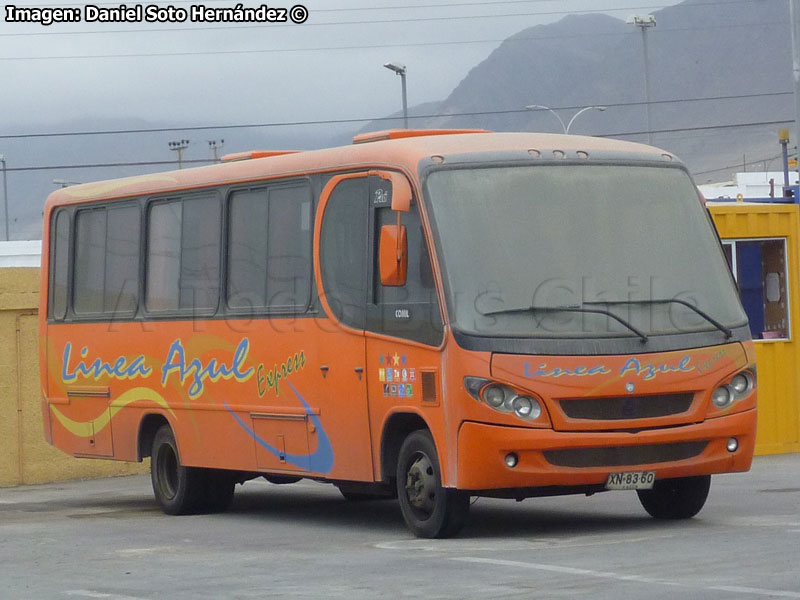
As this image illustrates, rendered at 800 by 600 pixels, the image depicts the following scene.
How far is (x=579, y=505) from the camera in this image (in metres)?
15.8

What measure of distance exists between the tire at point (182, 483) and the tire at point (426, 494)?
12.9 ft

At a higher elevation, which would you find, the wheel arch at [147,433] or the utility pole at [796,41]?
the utility pole at [796,41]

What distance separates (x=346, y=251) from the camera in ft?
45.8

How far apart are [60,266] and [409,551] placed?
8048 millimetres

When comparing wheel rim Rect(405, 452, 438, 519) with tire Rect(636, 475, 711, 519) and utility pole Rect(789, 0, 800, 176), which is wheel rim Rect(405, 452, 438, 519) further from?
utility pole Rect(789, 0, 800, 176)

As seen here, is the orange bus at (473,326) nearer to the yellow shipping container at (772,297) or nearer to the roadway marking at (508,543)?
the roadway marking at (508,543)

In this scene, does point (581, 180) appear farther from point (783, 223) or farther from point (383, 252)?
point (783, 223)

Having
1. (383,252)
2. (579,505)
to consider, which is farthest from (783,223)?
(383,252)

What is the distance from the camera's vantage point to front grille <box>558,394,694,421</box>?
1236cm

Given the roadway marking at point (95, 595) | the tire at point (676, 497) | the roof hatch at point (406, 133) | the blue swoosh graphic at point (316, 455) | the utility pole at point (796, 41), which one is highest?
the utility pole at point (796, 41)

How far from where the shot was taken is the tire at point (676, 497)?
1353 centimetres

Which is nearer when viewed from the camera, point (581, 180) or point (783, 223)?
point (581, 180)

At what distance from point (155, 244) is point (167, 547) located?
462cm

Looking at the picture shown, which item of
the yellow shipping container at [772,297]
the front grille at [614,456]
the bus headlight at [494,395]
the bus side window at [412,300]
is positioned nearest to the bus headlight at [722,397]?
the front grille at [614,456]
